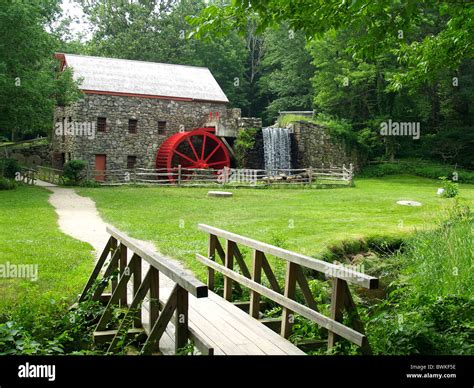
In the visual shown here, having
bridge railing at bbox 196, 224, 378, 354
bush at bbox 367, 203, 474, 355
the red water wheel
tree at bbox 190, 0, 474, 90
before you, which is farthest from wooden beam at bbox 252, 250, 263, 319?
the red water wheel

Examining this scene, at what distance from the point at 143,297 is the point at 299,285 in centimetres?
150

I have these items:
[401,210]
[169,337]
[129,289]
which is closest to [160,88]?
[401,210]

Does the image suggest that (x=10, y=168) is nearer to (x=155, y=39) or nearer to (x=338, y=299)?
(x=155, y=39)

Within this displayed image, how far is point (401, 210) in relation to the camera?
14.6 meters

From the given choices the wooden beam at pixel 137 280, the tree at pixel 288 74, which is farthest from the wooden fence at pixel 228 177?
the wooden beam at pixel 137 280

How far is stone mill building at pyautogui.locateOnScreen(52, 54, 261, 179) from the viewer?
25812 mm

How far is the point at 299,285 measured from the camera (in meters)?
5.20

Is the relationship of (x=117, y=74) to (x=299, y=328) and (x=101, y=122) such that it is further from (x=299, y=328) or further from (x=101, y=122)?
(x=299, y=328)

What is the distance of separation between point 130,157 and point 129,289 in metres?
21.2

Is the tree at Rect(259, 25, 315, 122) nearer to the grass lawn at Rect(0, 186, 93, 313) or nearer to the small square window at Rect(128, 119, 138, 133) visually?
the small square window at Rect(128, 119, 138, 133)

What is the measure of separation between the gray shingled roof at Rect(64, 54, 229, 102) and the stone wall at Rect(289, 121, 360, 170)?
4.44m

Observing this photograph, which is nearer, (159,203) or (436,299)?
(436,299)

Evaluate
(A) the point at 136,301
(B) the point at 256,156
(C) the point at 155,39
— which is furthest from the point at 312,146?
(A) the point at 136,301
